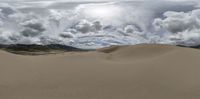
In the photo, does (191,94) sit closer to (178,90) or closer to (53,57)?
(178,90)

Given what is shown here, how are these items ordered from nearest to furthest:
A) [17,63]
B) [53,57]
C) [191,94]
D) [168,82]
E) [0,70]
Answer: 1. [191,94]
2. [168,82]
3. [0,70]
4. [17,63]
5. [53,57]

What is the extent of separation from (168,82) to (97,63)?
1.53m

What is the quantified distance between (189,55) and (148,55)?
863mm

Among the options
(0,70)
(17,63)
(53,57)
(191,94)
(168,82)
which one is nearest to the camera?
(191,94)

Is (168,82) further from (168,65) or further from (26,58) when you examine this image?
(26,58)

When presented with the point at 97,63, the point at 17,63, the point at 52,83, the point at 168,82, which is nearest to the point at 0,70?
the point at 17,63

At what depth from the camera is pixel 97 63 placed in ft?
22.6

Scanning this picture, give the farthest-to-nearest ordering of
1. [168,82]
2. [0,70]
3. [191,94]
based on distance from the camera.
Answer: [0,70]
[168,82]
[191,94]

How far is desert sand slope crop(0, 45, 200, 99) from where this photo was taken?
17.8ft

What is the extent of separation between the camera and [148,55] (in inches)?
300

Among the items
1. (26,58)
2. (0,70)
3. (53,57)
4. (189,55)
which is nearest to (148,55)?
(189,55)

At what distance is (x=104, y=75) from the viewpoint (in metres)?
6.25

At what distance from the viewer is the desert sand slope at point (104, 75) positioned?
543 centimetres

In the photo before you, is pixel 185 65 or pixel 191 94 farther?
pixel 185 65
